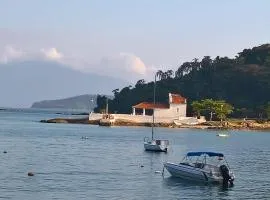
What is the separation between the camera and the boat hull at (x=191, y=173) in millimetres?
53469

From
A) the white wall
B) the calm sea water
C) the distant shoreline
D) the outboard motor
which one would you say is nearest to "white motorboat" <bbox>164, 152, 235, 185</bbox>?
the outboard motor

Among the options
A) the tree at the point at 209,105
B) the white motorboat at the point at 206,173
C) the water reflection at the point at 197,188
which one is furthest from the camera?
the tree at the point at 209,105

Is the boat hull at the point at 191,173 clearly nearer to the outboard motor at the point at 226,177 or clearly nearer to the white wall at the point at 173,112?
the outboard motor at the point at 226,177

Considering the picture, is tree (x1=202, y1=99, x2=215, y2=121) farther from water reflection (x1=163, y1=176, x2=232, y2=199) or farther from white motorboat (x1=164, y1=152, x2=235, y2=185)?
water reflection (x1=163, y1=176, x2=232, y2=199)

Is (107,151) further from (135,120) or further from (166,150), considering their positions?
(135,120)

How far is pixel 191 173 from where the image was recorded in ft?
179

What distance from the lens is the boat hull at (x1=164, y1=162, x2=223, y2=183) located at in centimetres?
5347

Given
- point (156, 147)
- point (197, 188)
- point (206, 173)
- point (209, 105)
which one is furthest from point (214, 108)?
point (197, 188)

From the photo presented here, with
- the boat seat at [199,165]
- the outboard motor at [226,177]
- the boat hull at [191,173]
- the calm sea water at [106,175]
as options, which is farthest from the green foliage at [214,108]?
the outboard motor at [226,177]

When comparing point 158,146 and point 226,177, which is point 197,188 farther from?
point 158,146

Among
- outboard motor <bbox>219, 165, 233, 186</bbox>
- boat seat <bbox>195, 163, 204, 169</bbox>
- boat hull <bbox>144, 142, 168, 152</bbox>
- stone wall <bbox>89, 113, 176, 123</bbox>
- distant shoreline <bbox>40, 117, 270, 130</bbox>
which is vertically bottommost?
outboard motor <bbox>219, 165, 233, 186</bbox>

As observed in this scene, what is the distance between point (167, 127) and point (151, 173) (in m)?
106

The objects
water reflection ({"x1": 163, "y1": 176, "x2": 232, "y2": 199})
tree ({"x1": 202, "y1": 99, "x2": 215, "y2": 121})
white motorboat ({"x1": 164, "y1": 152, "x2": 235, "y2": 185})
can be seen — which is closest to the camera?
water reflection ({"x1": 163, "y1": 176, "x2": 232, "y2": 199})

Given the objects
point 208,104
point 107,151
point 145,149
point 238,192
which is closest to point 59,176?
point 238,192
